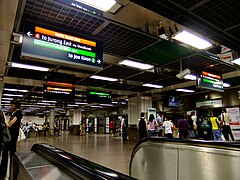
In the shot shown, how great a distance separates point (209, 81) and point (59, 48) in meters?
5.55

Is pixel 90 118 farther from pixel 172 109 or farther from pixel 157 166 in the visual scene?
pixel 157 166

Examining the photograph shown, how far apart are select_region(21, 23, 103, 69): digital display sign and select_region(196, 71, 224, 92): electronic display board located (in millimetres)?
4022

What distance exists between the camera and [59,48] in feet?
11.8

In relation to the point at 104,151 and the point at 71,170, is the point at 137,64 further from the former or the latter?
the point at 71,170

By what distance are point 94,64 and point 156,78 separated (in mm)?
5186

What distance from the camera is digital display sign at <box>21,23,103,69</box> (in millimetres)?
3363

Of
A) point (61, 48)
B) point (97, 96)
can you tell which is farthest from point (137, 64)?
point (97, 96)

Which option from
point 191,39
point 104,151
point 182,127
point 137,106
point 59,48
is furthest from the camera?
point 137,106

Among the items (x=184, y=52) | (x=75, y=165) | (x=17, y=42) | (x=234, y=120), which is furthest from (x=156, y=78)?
(x=75, y=165)

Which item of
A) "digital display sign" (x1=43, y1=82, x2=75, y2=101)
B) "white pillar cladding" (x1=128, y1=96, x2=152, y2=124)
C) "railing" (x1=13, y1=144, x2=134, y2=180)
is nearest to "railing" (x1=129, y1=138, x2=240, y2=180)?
"railing" (x1=13, y1=144, x2=134, y2=180)

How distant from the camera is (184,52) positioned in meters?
5.63

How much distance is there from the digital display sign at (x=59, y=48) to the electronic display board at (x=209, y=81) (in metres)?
4.02

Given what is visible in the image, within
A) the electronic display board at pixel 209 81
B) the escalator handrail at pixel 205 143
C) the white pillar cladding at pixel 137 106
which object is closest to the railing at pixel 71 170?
the escalator handrail at pixel 205 143

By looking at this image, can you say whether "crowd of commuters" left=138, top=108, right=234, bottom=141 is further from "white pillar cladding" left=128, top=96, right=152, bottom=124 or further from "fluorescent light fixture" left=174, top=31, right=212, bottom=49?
"fluorescent light fixture" left=174, top=31, right=212, bottom=49
